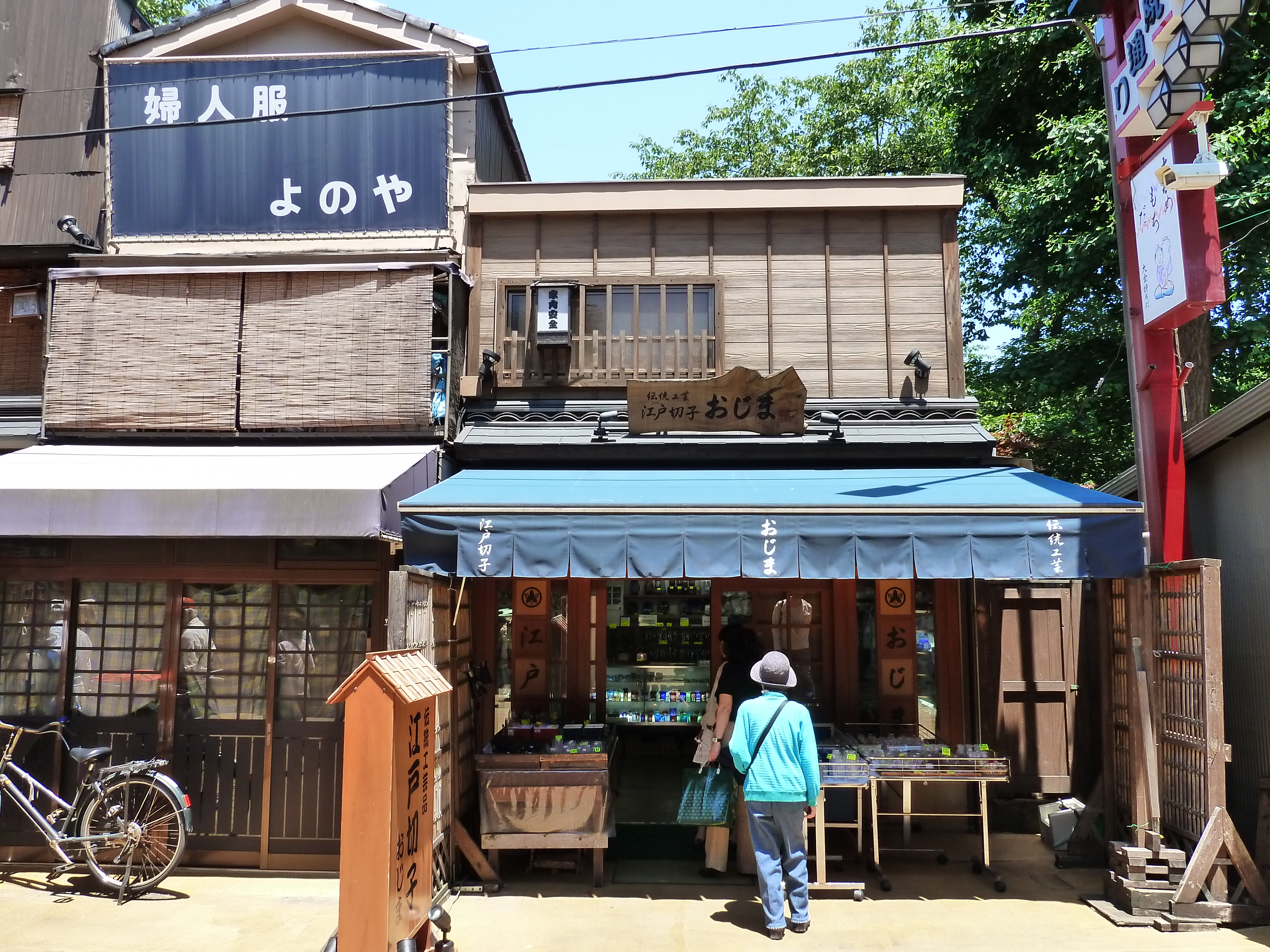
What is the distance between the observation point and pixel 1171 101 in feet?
22.8

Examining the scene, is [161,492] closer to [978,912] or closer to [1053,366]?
[978,912]

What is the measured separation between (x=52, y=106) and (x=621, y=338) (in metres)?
7.33

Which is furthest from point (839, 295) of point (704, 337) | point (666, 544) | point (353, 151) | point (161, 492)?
point (161, 492)

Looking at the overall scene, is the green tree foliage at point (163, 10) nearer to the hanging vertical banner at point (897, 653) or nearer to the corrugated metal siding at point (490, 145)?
the corrugated metal siding at point (490, 145)

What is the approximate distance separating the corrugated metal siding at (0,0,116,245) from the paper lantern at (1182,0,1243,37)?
1085 cm

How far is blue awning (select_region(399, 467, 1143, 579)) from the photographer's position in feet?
24.0

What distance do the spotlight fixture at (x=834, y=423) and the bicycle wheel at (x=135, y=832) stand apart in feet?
23.1

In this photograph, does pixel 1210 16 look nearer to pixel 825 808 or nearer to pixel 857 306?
pixel 857 306

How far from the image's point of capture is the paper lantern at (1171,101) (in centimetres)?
679

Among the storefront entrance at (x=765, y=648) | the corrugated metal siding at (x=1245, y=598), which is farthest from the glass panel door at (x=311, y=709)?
the corrugated metal siding at (x=1245, y=598)

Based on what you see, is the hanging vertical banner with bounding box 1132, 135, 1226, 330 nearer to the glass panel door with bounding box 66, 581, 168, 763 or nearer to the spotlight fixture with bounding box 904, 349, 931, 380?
the spotlight fixture with bounding box 904, 349, 931, 380

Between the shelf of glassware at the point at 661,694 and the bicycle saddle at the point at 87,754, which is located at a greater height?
the shelf of glassware at the point at 661,694

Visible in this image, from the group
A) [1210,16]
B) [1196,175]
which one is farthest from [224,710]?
[1210,16]

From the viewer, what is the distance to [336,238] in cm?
981
